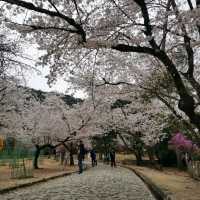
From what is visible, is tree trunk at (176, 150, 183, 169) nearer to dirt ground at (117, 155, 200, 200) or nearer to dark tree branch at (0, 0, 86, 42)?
dirt ground at (117, 155, 200, 200)

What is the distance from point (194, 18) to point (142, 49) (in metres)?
1.50

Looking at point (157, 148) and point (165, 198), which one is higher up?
point (157, 148)

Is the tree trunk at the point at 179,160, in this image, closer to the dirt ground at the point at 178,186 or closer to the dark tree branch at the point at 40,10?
the dirt ground at the point at 178,186

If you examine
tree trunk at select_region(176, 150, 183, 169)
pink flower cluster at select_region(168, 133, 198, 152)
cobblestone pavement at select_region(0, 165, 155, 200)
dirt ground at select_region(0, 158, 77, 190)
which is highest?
pink flower cluster at select_region(168, 133, 198, 152)

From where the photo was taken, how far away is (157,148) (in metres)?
54.4

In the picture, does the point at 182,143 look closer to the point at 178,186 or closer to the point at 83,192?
the point at 178,186

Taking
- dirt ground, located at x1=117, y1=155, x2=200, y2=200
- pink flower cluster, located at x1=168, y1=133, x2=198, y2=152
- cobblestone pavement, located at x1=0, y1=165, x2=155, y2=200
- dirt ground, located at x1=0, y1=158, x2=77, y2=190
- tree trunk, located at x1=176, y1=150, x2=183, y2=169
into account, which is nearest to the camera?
cobblestone pavement, located at x1=0, y1=165, x2=155, y2=200

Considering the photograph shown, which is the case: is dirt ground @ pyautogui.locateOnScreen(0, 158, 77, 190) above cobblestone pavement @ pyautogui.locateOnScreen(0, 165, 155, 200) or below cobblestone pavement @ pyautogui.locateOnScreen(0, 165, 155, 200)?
above

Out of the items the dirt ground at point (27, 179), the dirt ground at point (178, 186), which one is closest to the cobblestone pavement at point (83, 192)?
the dirt ground at point (178, 186)

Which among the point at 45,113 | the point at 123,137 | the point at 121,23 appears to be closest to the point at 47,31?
the point at 121,23

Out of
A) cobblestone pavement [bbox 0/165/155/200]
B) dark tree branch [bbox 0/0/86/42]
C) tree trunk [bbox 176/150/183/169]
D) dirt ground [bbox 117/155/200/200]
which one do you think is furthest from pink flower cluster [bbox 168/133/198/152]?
dark tree branch [bbox 0/0/86/42]

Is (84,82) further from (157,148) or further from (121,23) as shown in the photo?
(157,148)

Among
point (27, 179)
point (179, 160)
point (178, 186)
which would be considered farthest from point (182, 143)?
point (178, 186)

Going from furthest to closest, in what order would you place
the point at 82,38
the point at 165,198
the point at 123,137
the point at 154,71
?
1. the point at 123,137
2. the point at 154,71
3. the point at 165,198
4. the point at 82,38
